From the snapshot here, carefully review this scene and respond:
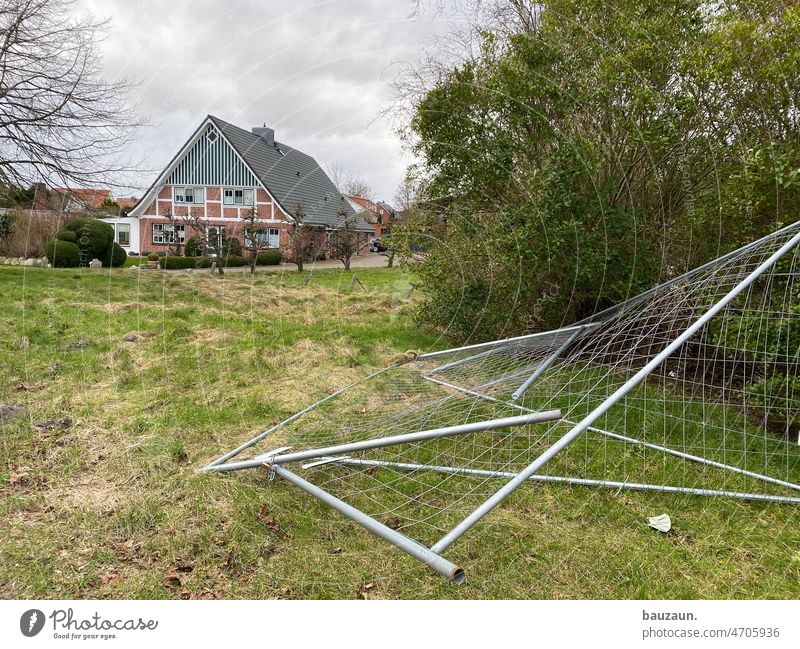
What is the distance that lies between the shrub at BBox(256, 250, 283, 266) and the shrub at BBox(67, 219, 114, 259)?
3.02 meters

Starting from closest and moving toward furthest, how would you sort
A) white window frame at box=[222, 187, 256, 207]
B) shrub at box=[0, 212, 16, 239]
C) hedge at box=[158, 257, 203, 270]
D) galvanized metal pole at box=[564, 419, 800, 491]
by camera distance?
galvanized metal pole at box=[564, 419, 800, 491] < white window frame at box=[222, 187, 256, 207] < shrub at box=[0, 212, 16, 239] < hedge at box=[158, 257, 203, 270]

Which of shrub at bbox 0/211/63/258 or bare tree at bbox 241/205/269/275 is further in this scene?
bare tree at bbox 241/205/269/275

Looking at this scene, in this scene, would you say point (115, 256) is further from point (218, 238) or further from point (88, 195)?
point (218, 238)

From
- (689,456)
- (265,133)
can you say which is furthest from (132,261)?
(689,456)

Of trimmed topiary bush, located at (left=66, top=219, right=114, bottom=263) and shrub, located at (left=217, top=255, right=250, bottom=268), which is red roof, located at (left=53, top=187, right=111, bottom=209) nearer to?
trimmed topiary bush, located at (left=66, top=219, right=114, bottom=263)

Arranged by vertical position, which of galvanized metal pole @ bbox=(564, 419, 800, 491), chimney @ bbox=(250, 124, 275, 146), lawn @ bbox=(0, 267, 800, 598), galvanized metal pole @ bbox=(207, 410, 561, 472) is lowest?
Answer: lawn @ bbox=(0, 267, 800, 598)

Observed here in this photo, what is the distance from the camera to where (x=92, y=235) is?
7.14 metres

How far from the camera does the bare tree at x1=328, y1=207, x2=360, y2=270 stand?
8.96 metres

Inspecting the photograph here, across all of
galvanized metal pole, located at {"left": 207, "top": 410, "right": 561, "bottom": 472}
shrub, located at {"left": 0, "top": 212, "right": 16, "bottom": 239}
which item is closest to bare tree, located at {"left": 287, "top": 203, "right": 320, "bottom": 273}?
shrub, located at {"left": 0, "top": 212, "right": 16, "bottom": 239}

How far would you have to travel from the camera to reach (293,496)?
2.55 metres

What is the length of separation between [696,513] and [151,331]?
5350 mm
